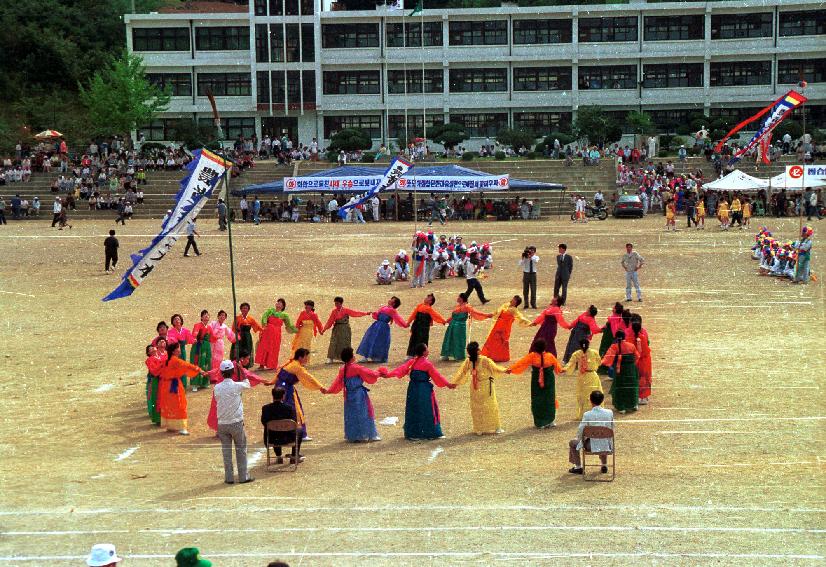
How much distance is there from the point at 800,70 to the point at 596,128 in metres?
16.7

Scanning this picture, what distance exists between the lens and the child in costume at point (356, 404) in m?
14.3

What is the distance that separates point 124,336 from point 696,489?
1421cm

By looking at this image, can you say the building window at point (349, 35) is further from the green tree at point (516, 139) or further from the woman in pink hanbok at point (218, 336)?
the woman in pink hanbok at point (218, 336)

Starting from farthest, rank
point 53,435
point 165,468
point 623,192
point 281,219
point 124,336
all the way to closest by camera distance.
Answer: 1. point 623,192
2. point 281,219
3. point 124,336
4. point 53,435
5. point 165,468

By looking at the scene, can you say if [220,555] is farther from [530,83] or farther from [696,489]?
[530,83]

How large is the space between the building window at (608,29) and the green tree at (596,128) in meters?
7.78

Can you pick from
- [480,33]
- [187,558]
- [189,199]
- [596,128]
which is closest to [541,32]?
[480,33]

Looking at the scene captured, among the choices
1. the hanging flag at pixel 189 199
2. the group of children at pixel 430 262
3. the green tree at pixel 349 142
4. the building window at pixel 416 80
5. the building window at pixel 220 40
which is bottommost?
the group of children at pixel 430 262

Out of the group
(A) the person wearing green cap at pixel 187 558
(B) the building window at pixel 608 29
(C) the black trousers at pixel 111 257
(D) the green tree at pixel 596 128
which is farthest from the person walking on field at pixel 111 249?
(B) the building window at pixel 608 29

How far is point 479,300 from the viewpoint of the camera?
86.8 feet

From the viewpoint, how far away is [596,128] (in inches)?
2479

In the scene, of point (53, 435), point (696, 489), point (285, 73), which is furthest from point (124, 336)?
point (285, 73)

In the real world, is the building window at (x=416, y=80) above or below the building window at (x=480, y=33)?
below

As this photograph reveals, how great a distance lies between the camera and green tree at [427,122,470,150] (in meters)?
62.3
